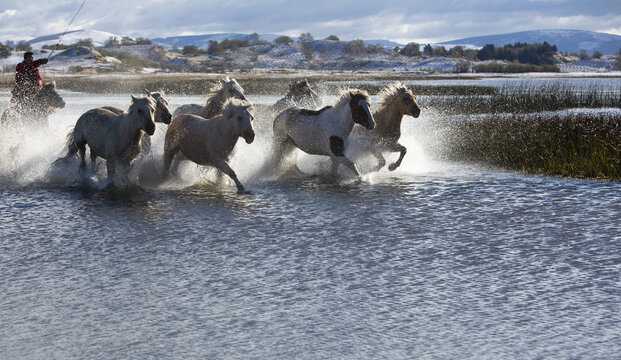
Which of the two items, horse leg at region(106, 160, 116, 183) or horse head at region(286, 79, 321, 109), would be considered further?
horse head at region(286, 79, 321, 109)

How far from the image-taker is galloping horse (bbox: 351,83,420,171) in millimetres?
14148

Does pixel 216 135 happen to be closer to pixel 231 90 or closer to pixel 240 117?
pixel 240 117

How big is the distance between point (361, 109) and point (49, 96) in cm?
632

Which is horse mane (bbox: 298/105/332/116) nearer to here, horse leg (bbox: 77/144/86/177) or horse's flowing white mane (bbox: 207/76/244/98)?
horse's flowing white mane (bbox: 207/76/244/98)

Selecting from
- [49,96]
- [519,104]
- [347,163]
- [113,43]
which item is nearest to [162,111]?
[347,163]

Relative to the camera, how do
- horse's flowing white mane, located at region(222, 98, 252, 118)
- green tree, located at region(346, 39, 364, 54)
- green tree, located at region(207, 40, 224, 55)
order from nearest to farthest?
1. horse's flowing white mane, located at region(222, 98, 252, 118)
2. green tree, located at region(207, 40, 224, 55)
3. green tree, located at region(346, 39, 364, 54)

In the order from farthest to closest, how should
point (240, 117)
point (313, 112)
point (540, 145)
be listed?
point (540, 145) < point (313, 112) < point (240, 117)

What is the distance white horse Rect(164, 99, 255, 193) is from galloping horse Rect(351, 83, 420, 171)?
2.74 metres

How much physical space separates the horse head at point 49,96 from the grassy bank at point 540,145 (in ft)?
27.9

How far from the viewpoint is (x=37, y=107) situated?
15.2m

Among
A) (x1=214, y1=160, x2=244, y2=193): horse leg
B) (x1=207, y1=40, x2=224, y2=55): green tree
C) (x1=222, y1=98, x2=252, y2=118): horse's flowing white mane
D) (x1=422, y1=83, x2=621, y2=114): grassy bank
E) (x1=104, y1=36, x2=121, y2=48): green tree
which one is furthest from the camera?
(x1=104, y1=36, x2=121, y2=48): green tree

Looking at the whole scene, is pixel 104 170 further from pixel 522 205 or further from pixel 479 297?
pixel 479 297

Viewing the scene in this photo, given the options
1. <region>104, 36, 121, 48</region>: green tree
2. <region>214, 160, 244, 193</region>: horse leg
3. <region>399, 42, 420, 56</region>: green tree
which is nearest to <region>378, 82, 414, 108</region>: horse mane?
<region>214, 160, 244, 193</region>: horse leg

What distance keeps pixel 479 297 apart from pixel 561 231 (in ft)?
9.98
